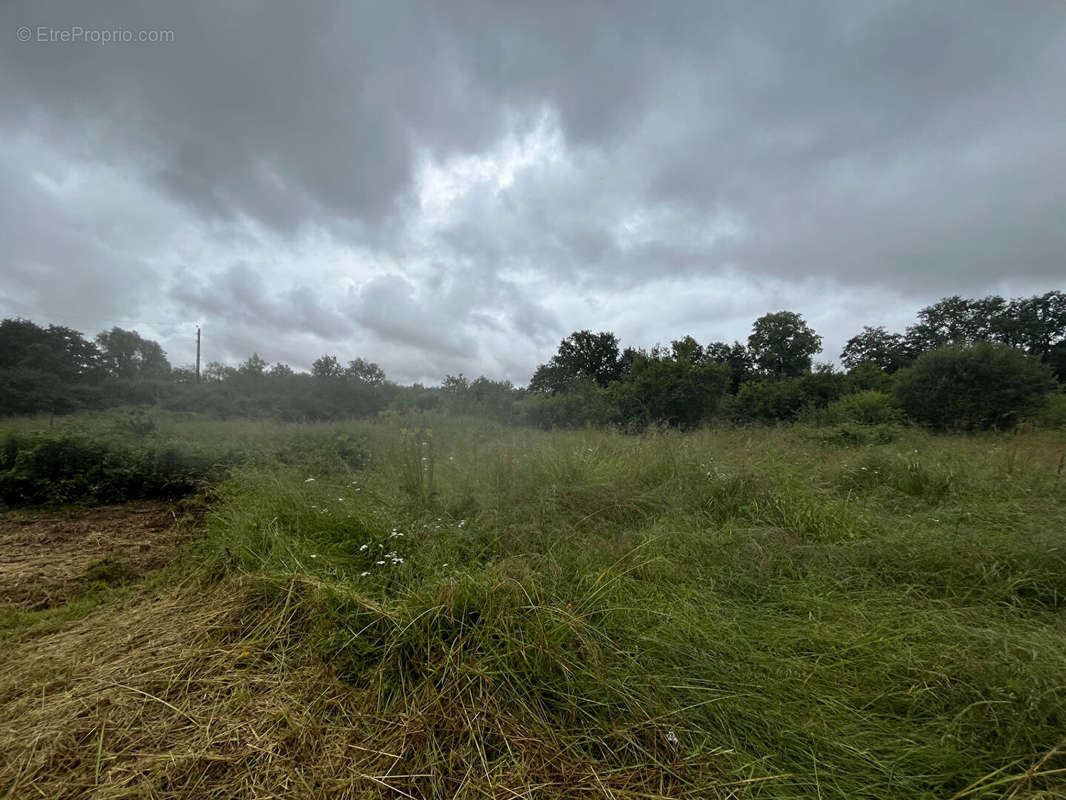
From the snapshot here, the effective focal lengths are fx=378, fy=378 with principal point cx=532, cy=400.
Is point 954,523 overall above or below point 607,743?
above

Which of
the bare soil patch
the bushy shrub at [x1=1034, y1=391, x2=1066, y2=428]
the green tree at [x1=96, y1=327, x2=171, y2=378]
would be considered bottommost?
the bare soil patch

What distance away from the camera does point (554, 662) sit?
148 centimetres

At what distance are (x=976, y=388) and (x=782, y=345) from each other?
69.8ft

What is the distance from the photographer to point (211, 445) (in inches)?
207

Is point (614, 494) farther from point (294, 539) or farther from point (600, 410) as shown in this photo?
point (600, 410)

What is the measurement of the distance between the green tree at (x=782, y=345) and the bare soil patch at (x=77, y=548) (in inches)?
1368

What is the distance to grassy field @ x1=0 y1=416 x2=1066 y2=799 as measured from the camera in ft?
3.93

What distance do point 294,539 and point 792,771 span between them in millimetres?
2768

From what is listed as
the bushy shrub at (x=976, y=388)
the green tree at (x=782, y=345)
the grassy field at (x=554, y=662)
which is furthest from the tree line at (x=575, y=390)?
the green tree at (x=782, y=345)

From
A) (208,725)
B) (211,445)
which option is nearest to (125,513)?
(211,445)

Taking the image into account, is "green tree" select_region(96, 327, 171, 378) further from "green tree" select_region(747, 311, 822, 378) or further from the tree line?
A: "green tree" select_region(747, 311, 822, 378)

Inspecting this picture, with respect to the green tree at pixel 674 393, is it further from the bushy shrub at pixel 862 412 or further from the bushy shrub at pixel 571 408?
the bushy shrub at pixel 862 412

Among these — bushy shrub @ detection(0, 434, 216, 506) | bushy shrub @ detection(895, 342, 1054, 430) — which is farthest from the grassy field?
bushy shrub @ detection(895, 342, 1054, 430)

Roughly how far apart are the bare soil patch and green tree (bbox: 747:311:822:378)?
114ft
